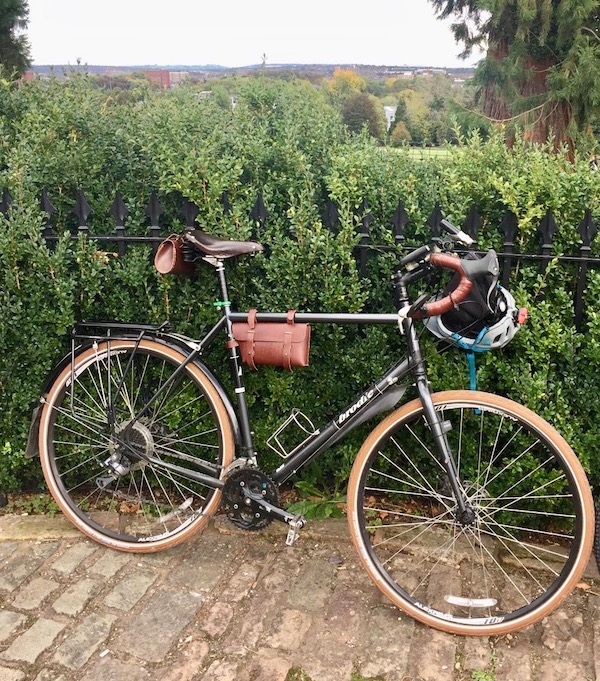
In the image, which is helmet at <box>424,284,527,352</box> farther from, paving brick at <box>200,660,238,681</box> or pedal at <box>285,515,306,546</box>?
paving brick at <box>200,660,238,681</box>

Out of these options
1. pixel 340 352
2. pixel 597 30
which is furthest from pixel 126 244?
pixel 597 30

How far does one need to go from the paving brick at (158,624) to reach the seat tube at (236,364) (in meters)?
0.66

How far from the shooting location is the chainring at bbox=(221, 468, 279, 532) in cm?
283

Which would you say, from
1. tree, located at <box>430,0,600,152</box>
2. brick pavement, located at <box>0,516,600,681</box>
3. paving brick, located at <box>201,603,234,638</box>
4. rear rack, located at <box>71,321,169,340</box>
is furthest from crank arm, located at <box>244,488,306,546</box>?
tree, located at <box>430,0,600,152</box>

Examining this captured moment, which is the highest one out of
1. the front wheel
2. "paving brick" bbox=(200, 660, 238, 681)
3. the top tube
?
the top tube

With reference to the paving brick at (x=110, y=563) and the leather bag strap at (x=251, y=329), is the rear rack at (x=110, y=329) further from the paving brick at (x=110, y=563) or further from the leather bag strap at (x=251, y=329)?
the paving brick at (x=110, y=563)

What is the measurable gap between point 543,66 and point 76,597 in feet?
33.9

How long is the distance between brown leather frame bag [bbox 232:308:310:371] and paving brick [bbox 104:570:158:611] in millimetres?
1069

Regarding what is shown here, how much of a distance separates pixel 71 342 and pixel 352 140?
71.0 inches

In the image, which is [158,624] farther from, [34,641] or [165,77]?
[165,77]

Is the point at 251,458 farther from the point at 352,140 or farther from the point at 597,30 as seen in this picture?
the point at 597,30

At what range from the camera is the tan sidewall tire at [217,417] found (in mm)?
2910

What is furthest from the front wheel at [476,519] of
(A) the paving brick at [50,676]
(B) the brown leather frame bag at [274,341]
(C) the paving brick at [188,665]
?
(A) the paving brick at [50,676]

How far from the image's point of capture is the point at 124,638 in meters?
2.56
